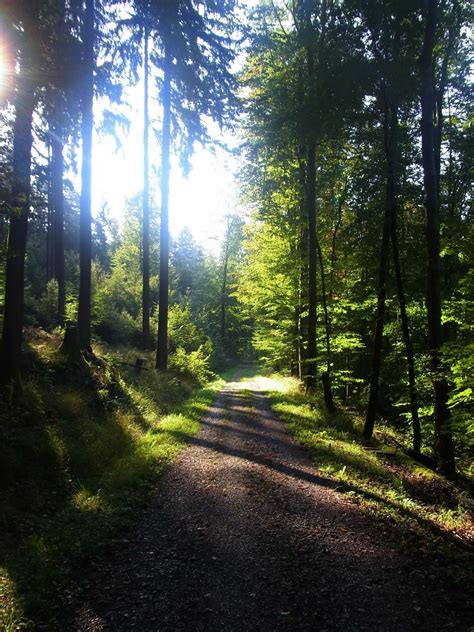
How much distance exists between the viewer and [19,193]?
276 inches

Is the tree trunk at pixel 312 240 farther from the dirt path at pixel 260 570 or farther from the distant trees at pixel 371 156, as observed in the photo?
the dirt path at pixel 260 570

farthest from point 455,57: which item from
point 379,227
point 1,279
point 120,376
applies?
point 1,279

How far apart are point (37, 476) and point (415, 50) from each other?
38.0 feet

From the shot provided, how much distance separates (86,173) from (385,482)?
12078mm

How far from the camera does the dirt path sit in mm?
3727

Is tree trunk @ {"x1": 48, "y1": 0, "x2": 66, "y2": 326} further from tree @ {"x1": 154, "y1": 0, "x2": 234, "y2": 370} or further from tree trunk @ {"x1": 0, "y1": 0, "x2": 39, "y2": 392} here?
tree @ {"x1": 154, "y1": 0, "x2": 234, "y2": 370}

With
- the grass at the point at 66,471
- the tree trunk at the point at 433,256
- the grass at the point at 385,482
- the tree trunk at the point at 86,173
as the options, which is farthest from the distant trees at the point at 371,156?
the tree trunk at the point at 86,173

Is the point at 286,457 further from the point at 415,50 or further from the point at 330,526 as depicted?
the point at 415,50

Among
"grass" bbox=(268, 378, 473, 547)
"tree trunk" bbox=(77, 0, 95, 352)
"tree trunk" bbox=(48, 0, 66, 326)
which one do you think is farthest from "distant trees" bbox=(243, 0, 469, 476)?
"tree trunk" bbox=(48, 0, 66, 326)

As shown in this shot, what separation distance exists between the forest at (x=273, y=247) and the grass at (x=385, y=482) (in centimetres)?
6

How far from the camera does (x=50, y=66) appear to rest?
9258 millimetres

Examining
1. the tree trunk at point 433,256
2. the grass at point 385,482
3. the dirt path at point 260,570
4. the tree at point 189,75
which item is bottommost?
the grass at point 385,482

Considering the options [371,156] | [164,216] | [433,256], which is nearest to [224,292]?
[164,216]

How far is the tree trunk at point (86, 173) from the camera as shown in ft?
40.6
